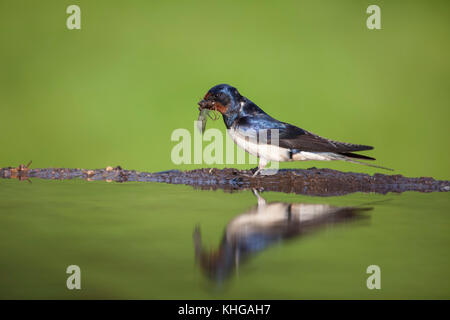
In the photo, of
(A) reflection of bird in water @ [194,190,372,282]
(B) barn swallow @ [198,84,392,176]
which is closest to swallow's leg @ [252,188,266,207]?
(A) reflection of bird in water @ [194,190,372,282]

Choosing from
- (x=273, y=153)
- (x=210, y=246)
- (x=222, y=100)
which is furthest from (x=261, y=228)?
(x=222, y=100)

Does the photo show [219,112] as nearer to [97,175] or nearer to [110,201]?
[97,175]

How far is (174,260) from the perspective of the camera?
40.5 inches

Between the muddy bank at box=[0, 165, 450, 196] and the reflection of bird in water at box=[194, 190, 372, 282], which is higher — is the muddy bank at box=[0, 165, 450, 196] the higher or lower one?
the higher one

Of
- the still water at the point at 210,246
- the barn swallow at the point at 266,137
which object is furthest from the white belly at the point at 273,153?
the still water at the point at 210,246

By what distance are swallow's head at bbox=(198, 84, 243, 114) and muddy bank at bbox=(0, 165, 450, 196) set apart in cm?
68

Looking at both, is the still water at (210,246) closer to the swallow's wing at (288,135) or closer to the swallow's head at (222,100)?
the swallow's wing at (288,135)

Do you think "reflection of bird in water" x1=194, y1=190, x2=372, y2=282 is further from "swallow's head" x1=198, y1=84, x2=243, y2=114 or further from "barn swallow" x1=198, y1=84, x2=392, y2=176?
"swallow's head" x1=198, y1=84, x2=243, y2=114

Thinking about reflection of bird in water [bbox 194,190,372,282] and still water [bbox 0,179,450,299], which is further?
reflection of bird in water [bbox 194,190,372,282]

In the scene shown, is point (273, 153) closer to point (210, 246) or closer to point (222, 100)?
point (222, 100)

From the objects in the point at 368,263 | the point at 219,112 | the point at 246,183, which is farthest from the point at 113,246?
the point at 219,112

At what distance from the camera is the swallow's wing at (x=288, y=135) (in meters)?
2.99

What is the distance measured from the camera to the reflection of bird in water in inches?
40.4

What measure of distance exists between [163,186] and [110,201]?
1.77 feet
